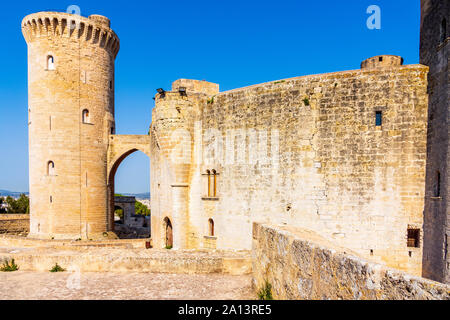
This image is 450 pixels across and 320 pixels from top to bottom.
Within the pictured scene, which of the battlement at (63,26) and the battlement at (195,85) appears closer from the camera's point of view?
the battlement at (195,85)

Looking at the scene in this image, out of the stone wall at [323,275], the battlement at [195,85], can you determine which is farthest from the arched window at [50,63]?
the stone wall at [323,275]

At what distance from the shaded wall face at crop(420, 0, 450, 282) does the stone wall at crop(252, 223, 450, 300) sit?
4654 mm

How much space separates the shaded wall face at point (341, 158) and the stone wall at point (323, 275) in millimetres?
4364

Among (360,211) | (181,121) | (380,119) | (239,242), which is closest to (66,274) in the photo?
(239,242)

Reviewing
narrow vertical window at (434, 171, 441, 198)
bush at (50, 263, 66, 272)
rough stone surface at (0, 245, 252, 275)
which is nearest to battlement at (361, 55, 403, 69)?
narrow vertical window at (434, 171, 441, 198)

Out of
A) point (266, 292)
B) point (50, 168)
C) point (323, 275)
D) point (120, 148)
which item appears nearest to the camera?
point (323, 275)

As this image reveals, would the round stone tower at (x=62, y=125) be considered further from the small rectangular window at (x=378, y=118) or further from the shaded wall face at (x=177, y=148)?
the small rectangular window at (x=378, y=118)

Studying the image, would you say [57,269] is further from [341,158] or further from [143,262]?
[341,158]

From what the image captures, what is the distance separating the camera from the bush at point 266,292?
6.13m

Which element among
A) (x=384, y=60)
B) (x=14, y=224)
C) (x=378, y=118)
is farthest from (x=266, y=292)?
(x=14, y=224)

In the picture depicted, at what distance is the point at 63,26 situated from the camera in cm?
2002

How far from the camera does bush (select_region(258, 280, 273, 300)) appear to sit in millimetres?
6130

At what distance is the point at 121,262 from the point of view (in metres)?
8.86

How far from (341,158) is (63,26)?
1883 cm
